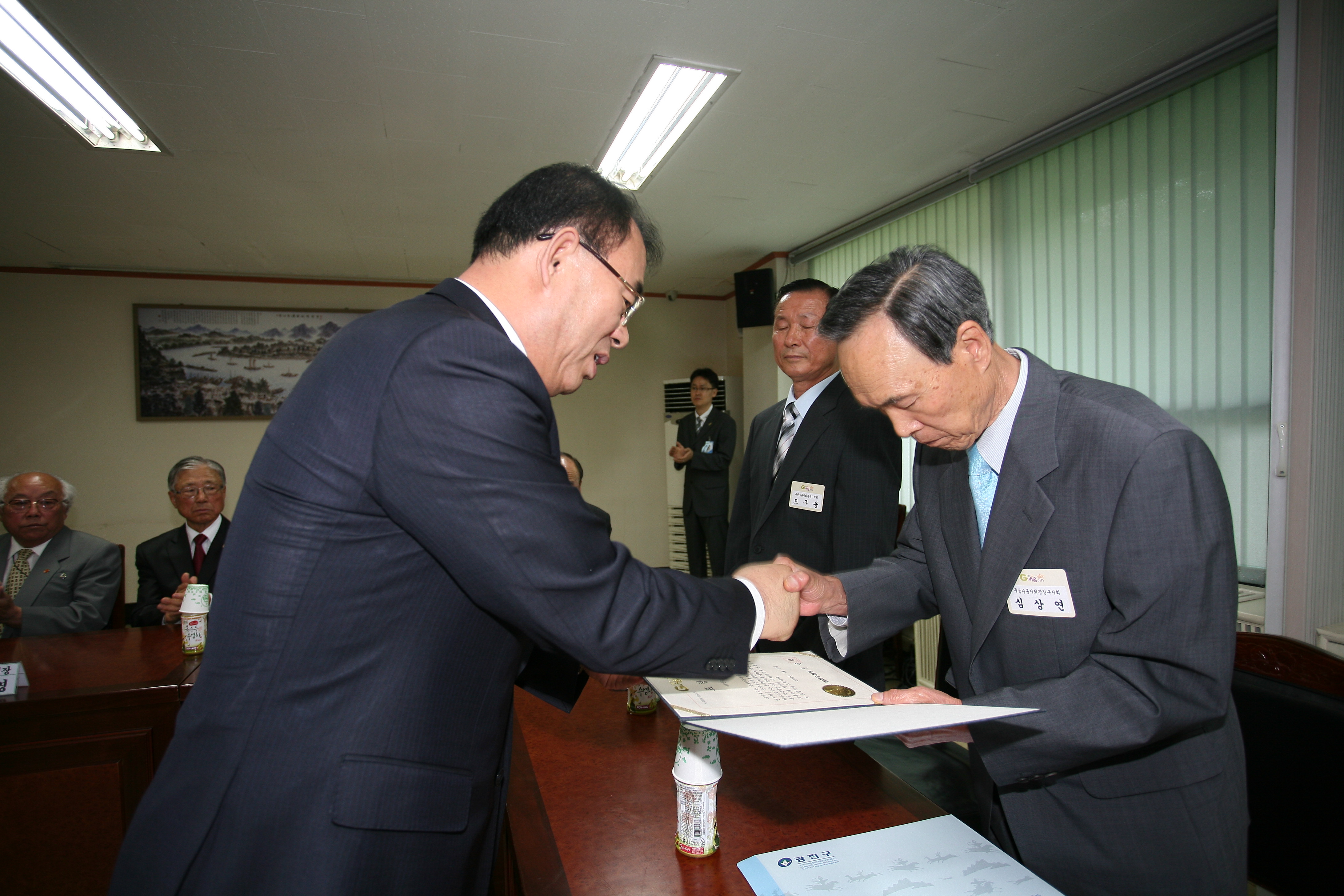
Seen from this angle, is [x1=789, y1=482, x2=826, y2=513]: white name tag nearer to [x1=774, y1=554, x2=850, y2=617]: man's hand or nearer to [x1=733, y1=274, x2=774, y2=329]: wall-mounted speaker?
[x1=774, y1=554, x2=850, y2=617]: man's hand

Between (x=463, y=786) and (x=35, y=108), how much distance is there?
4259 millimetres

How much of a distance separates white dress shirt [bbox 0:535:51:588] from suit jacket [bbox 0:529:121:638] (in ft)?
0.03

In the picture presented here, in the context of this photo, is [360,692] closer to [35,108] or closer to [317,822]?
[317,822]

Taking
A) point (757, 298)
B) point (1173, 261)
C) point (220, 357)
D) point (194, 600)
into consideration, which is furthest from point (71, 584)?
point (1173, 261)

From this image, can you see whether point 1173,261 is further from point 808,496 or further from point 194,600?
point 194,600

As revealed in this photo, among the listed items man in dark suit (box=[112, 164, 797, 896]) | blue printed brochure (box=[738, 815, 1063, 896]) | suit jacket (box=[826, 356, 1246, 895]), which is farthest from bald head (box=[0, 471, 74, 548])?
suit jacket (box=[826, 356, 1246, 895])

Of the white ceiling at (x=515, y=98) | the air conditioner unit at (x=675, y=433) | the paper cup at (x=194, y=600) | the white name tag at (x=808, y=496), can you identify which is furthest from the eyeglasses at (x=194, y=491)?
the air conditioner unit at (x=675, y=433)

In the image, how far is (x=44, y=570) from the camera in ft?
10.0

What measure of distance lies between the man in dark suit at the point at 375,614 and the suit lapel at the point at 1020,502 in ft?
2.14

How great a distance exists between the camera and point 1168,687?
100cm

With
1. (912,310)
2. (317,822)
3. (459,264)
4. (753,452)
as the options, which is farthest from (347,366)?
(459,264)

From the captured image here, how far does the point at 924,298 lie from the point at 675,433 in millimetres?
6360

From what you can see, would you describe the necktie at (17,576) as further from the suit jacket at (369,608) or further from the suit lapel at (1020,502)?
the suit lapel at (1020,502)

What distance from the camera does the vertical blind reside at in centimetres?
285
